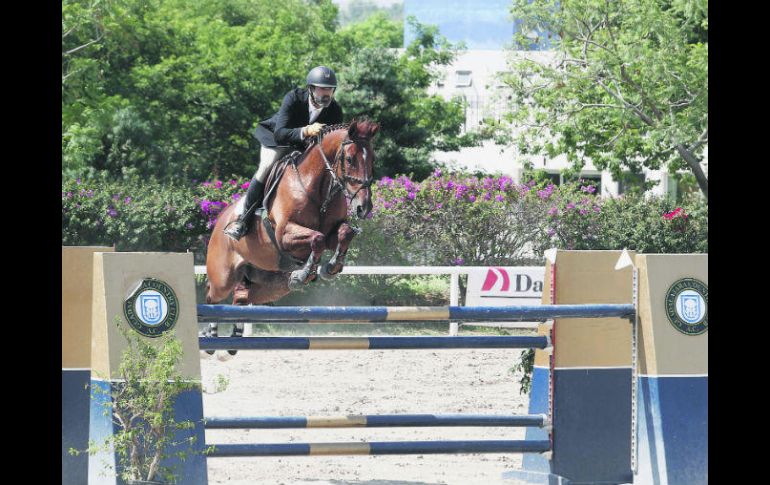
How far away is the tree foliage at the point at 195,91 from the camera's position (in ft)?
60.8

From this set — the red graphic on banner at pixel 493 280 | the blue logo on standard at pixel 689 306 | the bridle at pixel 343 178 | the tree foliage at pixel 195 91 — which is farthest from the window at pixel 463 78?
the blue logo on standard at pixel 689 306

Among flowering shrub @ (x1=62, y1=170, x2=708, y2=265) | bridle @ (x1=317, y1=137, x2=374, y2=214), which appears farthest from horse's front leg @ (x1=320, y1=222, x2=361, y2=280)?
flowering shrub @ (x1=62, y1=170, x2=708, y2=265)

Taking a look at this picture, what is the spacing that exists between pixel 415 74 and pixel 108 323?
67.4 ft

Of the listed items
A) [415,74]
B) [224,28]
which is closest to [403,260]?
[415,74]

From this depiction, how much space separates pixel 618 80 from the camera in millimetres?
15812

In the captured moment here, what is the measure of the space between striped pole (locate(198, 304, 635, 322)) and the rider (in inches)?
76.0

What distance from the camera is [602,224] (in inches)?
551

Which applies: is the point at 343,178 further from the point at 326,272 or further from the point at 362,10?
the point at 362,10

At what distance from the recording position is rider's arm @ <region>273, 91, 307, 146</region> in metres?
6.00

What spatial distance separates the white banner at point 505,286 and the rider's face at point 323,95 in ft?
18.7

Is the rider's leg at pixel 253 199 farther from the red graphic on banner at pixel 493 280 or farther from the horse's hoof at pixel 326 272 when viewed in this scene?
the red graphic on banner at pixel 493 280
